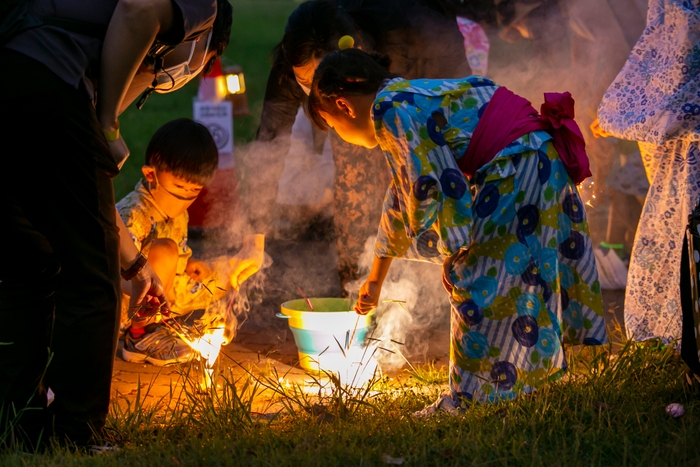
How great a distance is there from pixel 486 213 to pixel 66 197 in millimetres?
1423

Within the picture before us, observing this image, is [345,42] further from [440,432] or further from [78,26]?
[440,432]

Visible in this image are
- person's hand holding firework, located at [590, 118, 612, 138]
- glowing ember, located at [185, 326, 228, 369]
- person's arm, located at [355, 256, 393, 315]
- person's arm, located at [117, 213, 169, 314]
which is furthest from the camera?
person's hand holding firework, located at [590, 118, 612, 138]

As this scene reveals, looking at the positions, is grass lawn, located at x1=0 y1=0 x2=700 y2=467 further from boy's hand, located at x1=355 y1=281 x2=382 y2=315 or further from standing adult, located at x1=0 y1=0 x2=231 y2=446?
boy's hand, located at x1=355 y1=281 x2=382 y2=315

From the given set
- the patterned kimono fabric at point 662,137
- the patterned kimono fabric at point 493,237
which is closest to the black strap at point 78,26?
the patterned kimono fabric at point 493,237

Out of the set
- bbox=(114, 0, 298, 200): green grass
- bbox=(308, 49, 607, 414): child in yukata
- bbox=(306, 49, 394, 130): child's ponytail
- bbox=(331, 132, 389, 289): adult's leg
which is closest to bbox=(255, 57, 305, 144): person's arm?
bbox=(331, 132, 389, 289): adult's leg

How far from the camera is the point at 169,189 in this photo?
3918 millimetres

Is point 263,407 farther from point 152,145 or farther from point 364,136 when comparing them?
point 152,145

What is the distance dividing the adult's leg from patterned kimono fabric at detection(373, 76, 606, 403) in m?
1.31

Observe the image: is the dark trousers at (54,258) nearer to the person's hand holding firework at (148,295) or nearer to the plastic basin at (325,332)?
the person's hand holding firework at (148,295)

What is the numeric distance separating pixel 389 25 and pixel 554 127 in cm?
161

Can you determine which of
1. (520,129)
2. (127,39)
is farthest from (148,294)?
(520,129)

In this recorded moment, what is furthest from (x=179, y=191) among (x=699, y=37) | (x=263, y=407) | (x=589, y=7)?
(x=589, y=7)

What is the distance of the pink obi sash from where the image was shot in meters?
2.81

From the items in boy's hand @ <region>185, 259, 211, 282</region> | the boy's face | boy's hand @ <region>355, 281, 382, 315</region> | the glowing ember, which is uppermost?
the boy's face
